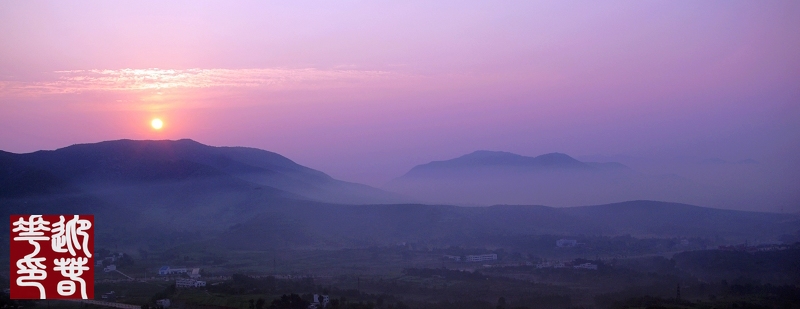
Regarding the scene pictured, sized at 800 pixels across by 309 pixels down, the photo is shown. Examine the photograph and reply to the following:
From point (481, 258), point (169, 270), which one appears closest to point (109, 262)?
point (169, 270)

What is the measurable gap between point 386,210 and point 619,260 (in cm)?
2906

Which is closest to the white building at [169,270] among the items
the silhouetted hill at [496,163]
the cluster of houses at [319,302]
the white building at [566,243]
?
the cluster of houses at [319,302]

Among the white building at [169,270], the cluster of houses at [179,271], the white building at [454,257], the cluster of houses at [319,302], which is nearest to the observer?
the cluster of houses at [319,302]

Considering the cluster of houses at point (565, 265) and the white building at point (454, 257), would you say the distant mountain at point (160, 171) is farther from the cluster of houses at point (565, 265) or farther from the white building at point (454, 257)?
the cluster of houses at point (565, 265)

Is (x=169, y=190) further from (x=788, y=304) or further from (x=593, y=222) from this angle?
(x=788, y=304)

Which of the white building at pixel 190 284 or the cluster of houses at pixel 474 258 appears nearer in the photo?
the white building at pixel 190 284

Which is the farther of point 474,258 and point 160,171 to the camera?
point 160,171

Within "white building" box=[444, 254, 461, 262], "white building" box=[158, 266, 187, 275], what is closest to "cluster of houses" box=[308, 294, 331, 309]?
"white building" box=[158, 266, 187, 275]

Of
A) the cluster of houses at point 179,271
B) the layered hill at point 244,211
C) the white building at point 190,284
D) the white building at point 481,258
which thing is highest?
the layered hill at point 244,211

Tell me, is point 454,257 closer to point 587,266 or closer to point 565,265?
point 565,265

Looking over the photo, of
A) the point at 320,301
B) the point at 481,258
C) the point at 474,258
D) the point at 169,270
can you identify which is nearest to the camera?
the point at 320,301

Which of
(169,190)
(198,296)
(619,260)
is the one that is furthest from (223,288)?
(169,190)

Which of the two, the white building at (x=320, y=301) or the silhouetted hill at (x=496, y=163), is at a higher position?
the silhouetted hill at (x=496, y=163)

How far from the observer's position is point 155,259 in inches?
1672
